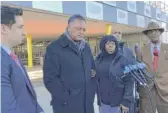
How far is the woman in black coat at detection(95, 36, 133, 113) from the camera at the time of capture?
10.8 ft

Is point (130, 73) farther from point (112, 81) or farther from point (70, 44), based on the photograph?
point (70, 44)

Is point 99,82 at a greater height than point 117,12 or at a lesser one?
lesser

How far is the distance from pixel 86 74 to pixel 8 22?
51.5 inches

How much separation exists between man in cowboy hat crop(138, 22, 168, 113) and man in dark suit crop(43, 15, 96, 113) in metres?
0.82

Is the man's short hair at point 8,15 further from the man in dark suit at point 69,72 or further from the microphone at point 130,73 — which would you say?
the microphone at point 130,73

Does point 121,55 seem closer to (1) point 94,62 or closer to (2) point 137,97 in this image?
(1) point 94,62

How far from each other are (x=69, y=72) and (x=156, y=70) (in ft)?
3.56

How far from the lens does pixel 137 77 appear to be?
3312mm

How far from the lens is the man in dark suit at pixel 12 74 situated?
5.68ft

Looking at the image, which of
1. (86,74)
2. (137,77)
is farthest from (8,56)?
(137,77)

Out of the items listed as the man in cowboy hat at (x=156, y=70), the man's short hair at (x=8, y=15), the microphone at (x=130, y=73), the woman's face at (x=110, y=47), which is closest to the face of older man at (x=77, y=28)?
the woman's face at (x=110, y=47)

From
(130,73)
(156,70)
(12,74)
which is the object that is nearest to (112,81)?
(130,73)

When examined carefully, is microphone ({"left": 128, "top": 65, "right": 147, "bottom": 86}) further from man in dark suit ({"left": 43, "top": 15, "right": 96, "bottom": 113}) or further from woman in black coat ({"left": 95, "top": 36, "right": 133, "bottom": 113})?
man in dark suit ({"left": 43, "top": 15, "right": 96, "bottom": 113})

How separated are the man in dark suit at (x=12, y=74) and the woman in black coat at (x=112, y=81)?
1.45 meters
